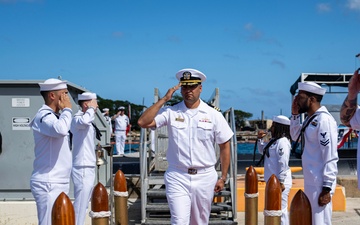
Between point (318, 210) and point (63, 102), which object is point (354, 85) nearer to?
point (318, 210)

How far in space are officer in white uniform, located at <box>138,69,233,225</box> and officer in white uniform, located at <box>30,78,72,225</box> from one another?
804 mm

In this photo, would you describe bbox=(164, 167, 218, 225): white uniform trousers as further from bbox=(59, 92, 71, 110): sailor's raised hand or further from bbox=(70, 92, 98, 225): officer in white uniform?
bbox=(70, 92, 98, 225): officer in white uniform

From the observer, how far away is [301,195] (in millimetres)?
3293

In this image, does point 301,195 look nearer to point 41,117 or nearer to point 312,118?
point 312,118

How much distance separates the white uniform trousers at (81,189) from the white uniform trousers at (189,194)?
1923mm

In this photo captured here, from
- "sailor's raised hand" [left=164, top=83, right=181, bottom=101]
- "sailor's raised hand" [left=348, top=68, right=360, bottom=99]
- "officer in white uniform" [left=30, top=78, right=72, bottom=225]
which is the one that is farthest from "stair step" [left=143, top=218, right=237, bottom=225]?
"sailor's raised hand" [left=348, top=68, right=360, bottom=99]

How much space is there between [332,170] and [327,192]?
21cm

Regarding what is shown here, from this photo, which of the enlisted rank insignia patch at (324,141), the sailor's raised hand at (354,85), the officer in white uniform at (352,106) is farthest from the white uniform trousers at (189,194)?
the sailor's raised hand at (354,85)

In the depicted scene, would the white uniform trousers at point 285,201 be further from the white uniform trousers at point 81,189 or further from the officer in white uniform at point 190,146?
the white uniform trousers at point 81,189

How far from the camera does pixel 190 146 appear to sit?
5277 mm

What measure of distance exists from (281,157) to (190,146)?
6.83 feet

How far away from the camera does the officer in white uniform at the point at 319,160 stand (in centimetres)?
480

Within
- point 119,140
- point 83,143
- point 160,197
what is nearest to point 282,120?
point 160,197

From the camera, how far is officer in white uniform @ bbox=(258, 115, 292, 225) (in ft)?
22.7
